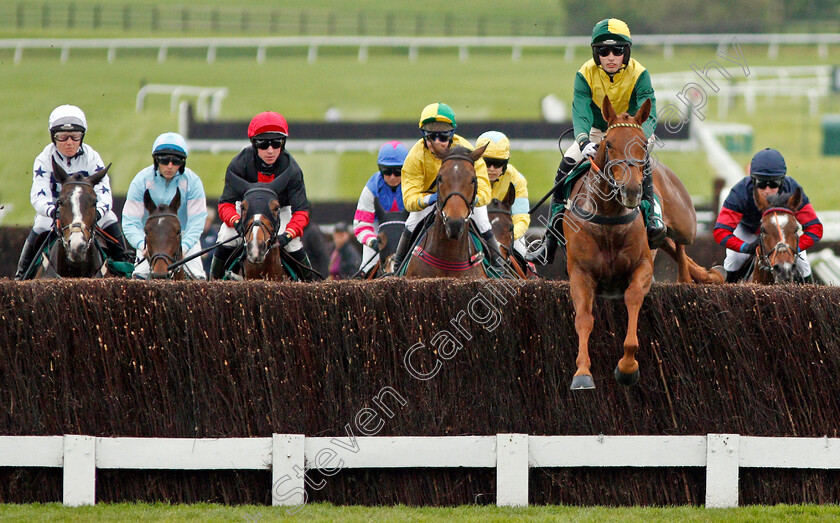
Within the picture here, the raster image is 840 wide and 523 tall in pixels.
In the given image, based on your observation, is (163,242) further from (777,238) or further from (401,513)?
(777,238)

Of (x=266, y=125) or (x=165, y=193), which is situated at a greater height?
(x=266, y=125)

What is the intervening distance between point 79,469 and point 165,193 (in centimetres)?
285

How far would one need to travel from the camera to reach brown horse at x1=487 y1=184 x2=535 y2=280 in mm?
9484

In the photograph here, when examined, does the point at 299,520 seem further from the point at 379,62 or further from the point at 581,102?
the point at 379,62

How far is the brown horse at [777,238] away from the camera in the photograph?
8195 mm

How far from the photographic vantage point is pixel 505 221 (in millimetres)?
9648

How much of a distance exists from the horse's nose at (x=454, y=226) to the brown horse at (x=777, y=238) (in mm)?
2423

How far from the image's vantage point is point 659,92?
1118 inches

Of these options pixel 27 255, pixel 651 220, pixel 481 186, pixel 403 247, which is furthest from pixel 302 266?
pixel 651 220

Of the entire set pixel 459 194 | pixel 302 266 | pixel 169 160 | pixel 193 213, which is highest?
pixel 169 160

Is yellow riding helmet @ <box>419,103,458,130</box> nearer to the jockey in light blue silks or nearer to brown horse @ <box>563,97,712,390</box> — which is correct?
brown horse @ <box>563,97,712,390</box>

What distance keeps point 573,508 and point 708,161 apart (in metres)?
19.7

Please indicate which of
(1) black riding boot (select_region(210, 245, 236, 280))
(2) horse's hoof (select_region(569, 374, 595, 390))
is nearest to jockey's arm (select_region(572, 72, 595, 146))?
(2) horse's hoof (select_region(569, 374, 595, 390))

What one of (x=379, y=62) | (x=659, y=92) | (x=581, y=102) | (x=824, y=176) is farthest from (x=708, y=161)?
(x=379, y=62)
